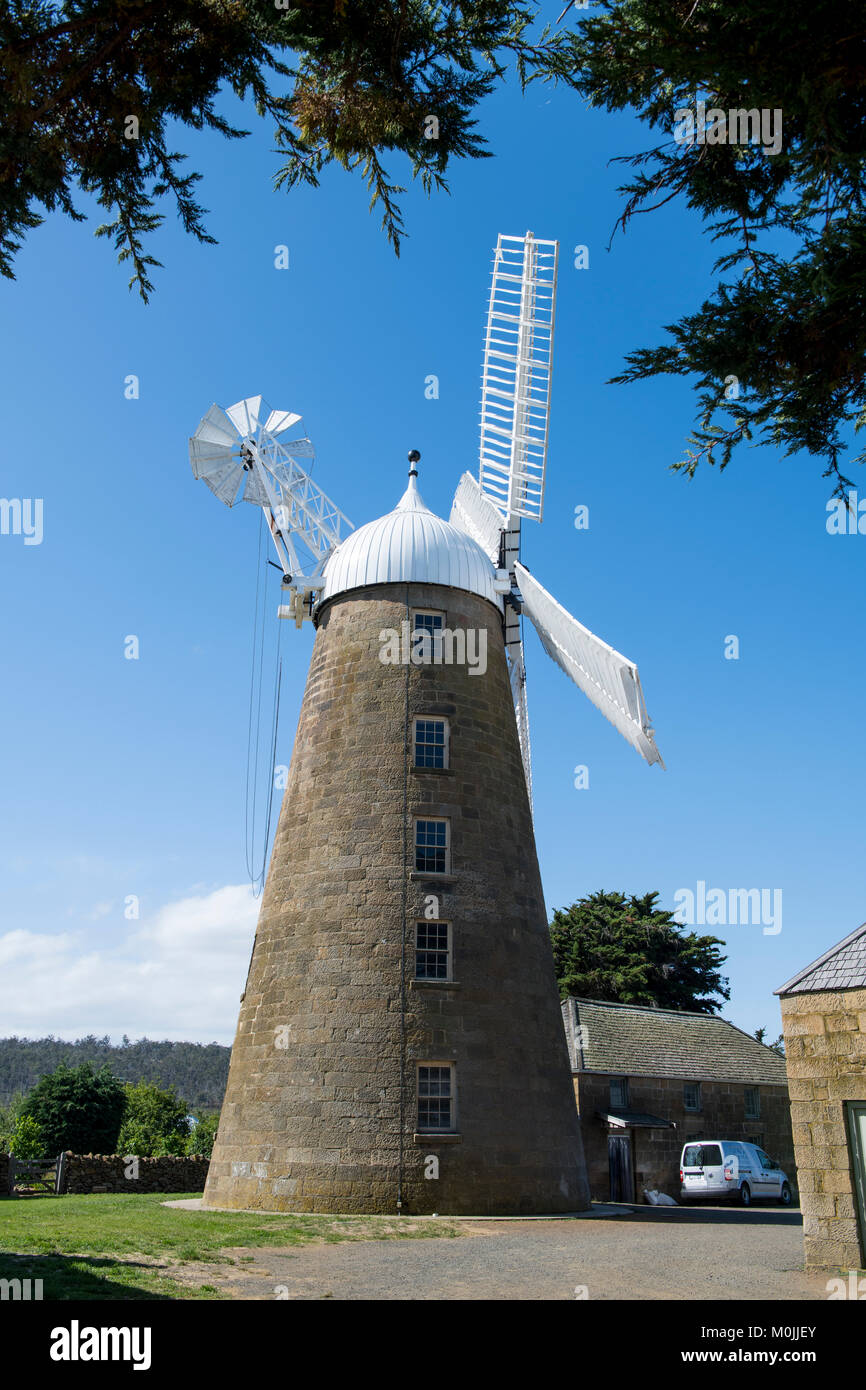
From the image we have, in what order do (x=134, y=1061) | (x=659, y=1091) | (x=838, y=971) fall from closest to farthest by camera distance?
(x=838, y=971), (x=659, y=1091), (x=134, y=1061)

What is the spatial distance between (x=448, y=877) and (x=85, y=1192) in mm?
15944

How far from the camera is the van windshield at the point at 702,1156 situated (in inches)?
1097

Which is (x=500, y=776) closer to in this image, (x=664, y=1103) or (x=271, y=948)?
(x=271, y=948)

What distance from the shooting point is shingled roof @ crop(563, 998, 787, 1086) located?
3155 cm

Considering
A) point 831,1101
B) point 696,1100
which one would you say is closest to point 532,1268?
point 831,1101

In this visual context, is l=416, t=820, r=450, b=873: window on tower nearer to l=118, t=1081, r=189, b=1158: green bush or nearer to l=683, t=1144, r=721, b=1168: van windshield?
l=683, t=1144, r=721, b=1168: van windshield

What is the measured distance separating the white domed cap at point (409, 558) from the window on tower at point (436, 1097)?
10.6 m

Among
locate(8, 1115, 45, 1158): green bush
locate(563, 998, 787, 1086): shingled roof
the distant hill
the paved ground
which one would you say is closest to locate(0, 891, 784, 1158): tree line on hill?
locate(8, 1115, 45, 1158): green bush

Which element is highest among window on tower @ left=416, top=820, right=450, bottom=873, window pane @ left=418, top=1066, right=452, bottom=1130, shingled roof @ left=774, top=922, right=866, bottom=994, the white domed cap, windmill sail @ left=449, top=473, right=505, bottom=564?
windmill sail @ left=449, top=473, right=505, bottom=564

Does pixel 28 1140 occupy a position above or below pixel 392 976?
below

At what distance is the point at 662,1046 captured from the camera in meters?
33.8

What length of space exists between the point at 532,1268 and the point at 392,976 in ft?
27.2

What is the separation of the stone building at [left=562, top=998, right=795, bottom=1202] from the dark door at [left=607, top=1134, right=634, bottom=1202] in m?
0.03

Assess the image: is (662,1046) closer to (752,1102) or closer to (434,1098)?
(752,1102)
